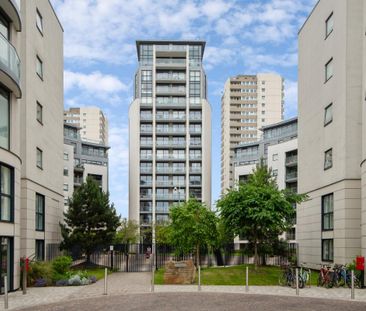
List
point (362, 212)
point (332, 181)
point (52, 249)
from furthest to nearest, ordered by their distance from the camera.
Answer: point (52, 249), point (332, 181), point (362, 212)

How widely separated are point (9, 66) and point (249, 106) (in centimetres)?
11030

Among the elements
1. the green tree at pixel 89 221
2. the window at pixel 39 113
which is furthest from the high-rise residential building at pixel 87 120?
the window at pixel 39 113

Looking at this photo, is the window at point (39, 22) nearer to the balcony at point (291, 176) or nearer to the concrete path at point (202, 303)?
the concrete path at point (202, 303)

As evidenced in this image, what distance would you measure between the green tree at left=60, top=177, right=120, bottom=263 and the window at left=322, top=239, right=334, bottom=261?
1429 centimetres

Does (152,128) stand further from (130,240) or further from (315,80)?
(315,80)

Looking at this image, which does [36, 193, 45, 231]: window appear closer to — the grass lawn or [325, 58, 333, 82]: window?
the grass lawn

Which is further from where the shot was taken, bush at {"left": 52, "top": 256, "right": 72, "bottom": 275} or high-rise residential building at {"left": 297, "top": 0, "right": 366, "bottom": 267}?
high-rise residential building at {"left": 297, "top": 0, "right": 366, "bottom": 267}

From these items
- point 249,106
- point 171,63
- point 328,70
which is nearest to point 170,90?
point 171,63

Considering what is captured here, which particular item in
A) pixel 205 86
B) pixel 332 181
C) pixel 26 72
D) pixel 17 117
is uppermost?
pixel 205 86

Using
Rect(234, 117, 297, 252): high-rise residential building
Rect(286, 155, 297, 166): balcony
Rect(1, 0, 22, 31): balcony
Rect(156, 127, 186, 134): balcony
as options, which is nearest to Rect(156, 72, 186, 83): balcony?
Rect(156, 127, 186, 134): balcony

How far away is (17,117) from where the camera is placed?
2203cm

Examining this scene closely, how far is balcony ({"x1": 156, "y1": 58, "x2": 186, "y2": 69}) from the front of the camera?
85.7 meters

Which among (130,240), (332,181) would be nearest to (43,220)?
(332,181)

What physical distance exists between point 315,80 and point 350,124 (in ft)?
22.2
